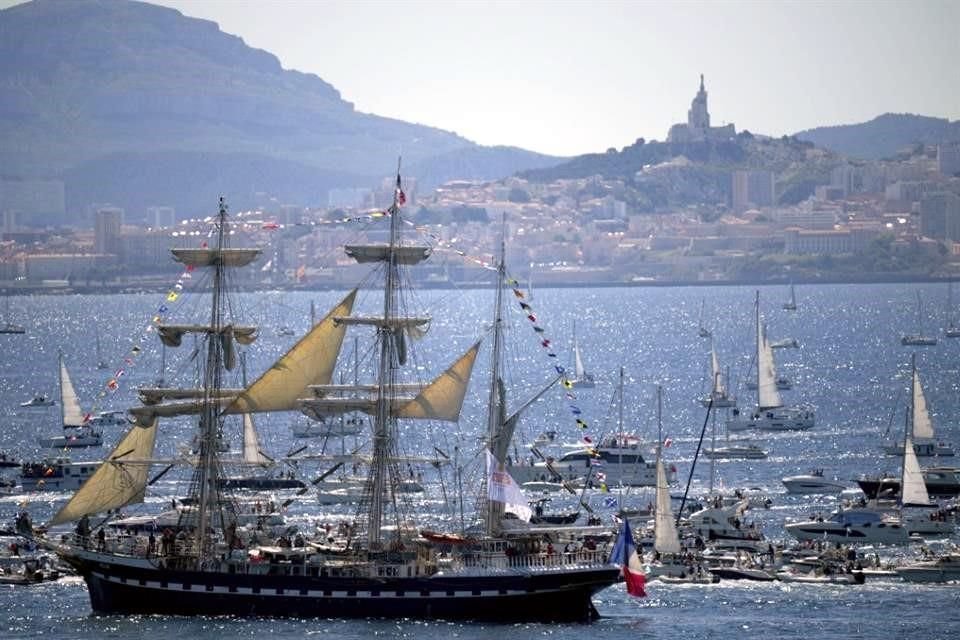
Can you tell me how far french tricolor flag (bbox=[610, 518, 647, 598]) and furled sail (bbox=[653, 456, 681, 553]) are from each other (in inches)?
286

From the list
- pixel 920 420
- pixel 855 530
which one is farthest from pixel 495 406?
pixel 920 420

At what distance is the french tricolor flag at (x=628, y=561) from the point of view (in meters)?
47.6

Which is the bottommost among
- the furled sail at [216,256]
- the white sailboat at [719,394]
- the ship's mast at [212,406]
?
the white sailboat at [719,394]

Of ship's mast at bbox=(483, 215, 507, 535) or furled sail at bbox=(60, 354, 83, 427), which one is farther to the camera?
furled sail at bbox=(60, 354, 83, 427)

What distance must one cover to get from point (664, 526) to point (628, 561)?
25.1ft

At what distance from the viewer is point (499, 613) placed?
47.2m

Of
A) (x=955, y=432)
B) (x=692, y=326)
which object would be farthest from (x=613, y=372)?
(x=692, y=326)

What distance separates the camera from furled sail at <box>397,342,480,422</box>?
163 feet

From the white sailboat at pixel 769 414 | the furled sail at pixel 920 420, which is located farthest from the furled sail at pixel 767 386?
the furled sail at pixel 920 420

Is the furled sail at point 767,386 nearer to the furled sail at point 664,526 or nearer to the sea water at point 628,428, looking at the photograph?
the sea water at point 628,428

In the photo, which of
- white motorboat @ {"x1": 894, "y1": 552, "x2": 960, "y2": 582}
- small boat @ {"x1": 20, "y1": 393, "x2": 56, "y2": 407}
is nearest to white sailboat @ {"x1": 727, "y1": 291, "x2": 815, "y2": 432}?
small boat @ {"x1": 20, "y1": 393, "x2": 56, "y2": 407}

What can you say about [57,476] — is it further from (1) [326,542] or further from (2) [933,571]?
(2) [933,571]

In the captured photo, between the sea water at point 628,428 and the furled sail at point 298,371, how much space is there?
4.77m

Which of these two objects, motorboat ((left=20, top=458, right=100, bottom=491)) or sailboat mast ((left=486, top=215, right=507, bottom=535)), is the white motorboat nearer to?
sailboat mast ((left=486, top=215, right=507, bottom=535))
